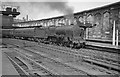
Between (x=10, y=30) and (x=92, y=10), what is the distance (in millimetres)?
25586

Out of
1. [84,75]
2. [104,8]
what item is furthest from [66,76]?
[104,8]

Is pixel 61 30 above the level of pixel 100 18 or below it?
below

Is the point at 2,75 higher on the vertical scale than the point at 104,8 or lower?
lower

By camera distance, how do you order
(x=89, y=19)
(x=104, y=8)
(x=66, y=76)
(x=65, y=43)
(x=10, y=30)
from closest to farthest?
(x=66, y=76), (x=65, y=43), (x=104, y=8), (x=89, y=19), (x=10, y=30)

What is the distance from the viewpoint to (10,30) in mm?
47000

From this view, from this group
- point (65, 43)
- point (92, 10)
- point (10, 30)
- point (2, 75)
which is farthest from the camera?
point (10, 30)

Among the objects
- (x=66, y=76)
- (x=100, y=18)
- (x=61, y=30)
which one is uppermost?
(x=100, y=18)

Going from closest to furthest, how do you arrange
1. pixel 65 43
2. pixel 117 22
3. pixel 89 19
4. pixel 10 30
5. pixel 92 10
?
1. pixel 65 43
2. pixel 117 22
3. pixel 92 10
4. pixel 89 19
5. pixel 10 30

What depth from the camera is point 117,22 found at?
26.0m

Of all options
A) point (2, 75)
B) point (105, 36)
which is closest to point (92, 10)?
point (105, 36)

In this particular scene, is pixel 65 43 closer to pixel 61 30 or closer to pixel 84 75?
pixel 61 30

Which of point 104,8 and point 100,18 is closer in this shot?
point 104,8

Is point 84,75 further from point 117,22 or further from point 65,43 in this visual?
point 117,22

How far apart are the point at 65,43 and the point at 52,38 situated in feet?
16.2
